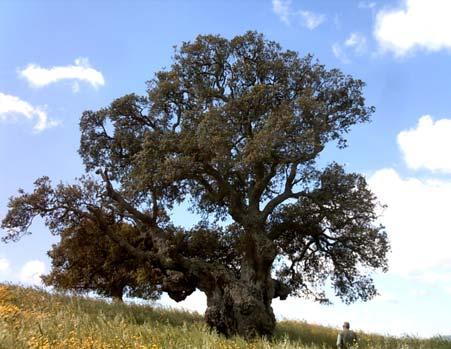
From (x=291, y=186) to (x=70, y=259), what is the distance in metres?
15.5

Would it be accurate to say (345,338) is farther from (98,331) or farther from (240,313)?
(98,331)

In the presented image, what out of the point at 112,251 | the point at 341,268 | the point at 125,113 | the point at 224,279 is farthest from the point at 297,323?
the point at 125,113

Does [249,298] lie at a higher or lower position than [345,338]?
higher

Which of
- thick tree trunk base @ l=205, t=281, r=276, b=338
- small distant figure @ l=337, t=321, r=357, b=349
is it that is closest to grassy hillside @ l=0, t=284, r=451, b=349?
thick tree trunk base @ l=205, t=281, r=276, b=338

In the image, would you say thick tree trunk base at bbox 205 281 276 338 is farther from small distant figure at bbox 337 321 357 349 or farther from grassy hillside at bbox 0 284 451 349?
small distant figure at bbox 337 321 357 349

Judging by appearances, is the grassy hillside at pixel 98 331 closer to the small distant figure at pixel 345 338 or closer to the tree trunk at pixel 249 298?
the tree trunk at pixel 249 298

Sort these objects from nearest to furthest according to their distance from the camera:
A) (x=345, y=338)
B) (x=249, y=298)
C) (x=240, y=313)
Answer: (x=345, y=338) → (x=240, y=313) → (x=249, y=298)

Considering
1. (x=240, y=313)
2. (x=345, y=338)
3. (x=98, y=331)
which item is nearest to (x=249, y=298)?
(x=240, y=313)

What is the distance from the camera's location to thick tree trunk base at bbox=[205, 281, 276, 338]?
79.0 feet

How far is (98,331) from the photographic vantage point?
14.8 meters

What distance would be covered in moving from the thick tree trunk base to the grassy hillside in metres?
1.83

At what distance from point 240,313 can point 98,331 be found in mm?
10639

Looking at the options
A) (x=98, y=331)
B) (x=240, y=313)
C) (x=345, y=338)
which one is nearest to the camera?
(x=98, y=331)

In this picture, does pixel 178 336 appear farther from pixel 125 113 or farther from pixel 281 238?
pixel 125 113
